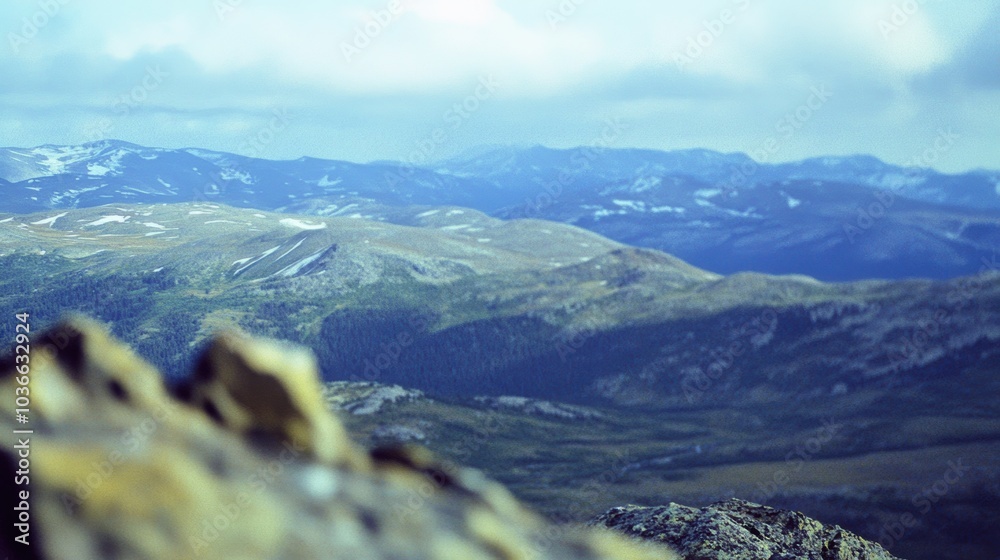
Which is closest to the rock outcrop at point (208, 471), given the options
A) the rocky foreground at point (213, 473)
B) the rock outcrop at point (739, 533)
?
the rocky foreground at point (213, 473)

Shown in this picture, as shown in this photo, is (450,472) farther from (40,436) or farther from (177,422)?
(40,436)

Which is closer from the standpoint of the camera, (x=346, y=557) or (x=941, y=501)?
(x=346, y=557)

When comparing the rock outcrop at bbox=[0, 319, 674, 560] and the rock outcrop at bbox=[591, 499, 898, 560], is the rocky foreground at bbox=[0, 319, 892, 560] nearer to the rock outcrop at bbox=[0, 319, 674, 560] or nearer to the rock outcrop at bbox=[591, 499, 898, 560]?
the rock outcrop at bbox=[0, 319, 674, 560]

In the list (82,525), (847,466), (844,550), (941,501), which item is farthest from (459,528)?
(847,466)

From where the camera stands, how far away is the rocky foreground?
3.94 m

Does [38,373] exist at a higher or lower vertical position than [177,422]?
higher

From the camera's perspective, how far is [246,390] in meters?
4.49

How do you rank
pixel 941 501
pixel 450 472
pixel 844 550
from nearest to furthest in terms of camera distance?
pixel 450 472 < pixel 844 550 < pixel 941 501

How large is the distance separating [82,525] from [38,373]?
86cm

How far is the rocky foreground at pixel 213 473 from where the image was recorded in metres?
3.94

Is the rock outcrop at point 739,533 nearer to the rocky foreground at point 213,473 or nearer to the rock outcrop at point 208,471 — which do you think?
the rocky foreground at point 213,473

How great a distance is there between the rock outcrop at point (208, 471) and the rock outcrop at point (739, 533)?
9371mm

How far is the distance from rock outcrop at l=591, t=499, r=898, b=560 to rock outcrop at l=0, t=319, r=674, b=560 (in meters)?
9.37

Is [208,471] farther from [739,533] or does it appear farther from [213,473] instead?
[739,533]
